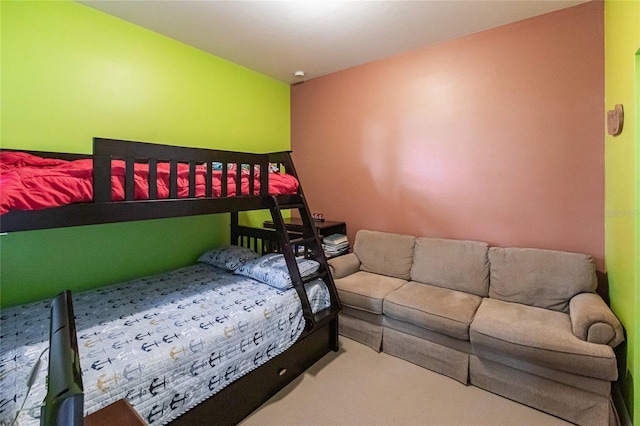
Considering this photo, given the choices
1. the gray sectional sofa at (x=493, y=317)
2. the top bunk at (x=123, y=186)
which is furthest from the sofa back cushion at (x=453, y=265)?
the top bunk at (x=123, y=186)

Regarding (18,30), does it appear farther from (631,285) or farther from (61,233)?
(631,285)

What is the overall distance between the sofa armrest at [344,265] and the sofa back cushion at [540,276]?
119 centimetres

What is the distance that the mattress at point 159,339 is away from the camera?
4.20 feet

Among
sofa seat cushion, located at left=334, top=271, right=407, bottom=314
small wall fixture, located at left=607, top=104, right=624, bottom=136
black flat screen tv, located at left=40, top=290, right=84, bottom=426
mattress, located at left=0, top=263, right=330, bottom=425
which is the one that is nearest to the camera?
black flat screen tv, located at left=40, top=290, right=84, bottom=426

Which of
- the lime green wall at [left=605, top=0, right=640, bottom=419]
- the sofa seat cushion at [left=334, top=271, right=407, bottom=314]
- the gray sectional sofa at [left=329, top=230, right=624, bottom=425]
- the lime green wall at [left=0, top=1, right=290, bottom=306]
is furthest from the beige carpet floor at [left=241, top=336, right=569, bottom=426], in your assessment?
the lime green wall at [left=0, top=1, right=290, bottom=306]

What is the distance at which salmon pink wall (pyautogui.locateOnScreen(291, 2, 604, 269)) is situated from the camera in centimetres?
226

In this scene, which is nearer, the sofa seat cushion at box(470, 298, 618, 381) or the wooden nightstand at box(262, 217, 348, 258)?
the sofa seat cushion at box(470, 298, 618, 381)

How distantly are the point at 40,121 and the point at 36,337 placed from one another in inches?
55.9

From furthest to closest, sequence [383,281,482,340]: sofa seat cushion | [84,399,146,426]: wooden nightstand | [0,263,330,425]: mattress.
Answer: [383,281,482,340]: sofa seat cushion < [0,263,330,425]: mattress < [84,399,146,426]: wooden nightstand

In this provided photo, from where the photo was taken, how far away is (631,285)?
5.41 feet

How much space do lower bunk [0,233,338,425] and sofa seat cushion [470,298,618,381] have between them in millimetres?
1075

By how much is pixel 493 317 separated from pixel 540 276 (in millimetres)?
562

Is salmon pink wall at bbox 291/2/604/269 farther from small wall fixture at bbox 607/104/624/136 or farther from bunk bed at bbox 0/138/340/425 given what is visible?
bunk bed at bbox 0/138/340/425

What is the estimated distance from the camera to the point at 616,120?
1.80m
